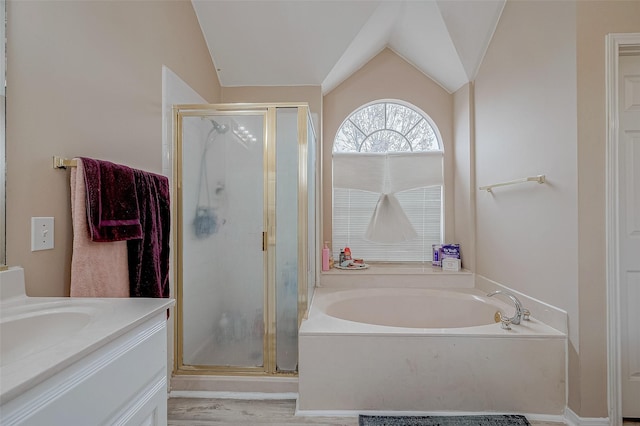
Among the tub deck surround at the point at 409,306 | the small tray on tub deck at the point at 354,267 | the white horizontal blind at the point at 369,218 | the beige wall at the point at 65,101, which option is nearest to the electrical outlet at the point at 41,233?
the beige wall at the point at 65,101

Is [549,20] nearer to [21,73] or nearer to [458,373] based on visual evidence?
[458,373]

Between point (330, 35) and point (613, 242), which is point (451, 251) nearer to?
point (613, 242)

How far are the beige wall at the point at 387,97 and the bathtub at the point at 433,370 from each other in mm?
1412

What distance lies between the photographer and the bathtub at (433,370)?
1.72 meters

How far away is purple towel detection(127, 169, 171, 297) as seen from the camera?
145 cm

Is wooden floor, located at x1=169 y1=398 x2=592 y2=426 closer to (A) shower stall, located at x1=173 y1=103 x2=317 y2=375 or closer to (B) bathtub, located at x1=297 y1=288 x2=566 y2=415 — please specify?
(B) bathtub, located at x1=297 y1=288 x2=566 y2=415

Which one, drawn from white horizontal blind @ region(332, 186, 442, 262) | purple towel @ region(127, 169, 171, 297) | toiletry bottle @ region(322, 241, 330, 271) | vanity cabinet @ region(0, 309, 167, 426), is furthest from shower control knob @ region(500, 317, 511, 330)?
purple towel @ region(127, 169, 171, 297)

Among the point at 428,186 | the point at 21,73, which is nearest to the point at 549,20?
the point at 428,186

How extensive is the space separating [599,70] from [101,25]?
2.44m

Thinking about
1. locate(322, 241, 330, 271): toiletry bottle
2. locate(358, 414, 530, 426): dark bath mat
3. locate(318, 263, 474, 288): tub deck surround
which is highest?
locate(322, 241, 330, 271): toiletry bottle

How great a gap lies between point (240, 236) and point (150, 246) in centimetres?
62

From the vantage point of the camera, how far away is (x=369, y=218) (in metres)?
3.13

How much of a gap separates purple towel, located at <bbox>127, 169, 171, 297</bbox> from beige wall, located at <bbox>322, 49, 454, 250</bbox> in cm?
168

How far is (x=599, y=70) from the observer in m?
1.62
